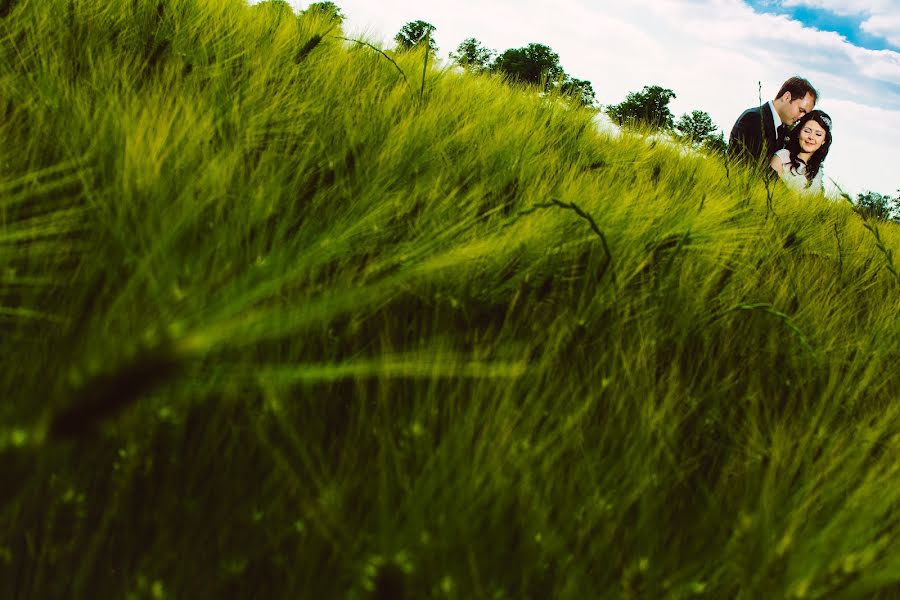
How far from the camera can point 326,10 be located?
1768mm

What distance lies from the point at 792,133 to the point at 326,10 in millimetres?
3562

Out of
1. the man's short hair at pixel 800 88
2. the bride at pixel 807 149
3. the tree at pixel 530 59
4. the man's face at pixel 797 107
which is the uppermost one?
the tree at pixel 530 59

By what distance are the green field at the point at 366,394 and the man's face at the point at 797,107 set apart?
3.98 metres

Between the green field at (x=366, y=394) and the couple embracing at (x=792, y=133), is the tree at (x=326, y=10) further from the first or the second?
the couple embracing at (x=792, y=133)

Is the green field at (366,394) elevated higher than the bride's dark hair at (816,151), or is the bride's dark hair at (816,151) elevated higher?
the bride's dark hair at (816,151)

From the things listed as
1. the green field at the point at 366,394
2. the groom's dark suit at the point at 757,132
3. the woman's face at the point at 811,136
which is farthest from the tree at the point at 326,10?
the woman's face at the point at 811,136

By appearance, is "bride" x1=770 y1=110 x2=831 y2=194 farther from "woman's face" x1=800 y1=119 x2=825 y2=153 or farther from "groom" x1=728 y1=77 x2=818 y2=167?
"groom" x1=728 y1=77 x2=818 y2=167

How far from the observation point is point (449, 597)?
394 millimetres

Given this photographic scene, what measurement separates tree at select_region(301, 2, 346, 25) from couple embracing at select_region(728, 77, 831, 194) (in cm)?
284

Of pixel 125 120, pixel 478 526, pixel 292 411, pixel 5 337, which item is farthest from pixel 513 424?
pixel 125 120

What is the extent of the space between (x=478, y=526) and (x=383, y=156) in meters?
0.58

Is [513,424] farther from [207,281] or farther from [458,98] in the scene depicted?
[458,98]

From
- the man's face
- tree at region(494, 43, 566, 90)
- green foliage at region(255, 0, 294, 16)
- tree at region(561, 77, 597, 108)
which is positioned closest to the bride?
the man's face

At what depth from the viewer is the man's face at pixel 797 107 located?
4.00 m
